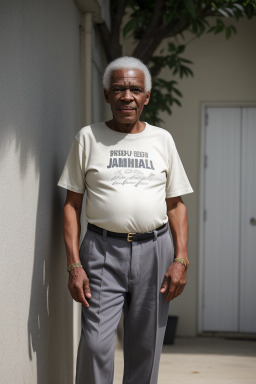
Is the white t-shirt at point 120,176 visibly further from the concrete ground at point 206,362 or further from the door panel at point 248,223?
the door panel at point 248,223

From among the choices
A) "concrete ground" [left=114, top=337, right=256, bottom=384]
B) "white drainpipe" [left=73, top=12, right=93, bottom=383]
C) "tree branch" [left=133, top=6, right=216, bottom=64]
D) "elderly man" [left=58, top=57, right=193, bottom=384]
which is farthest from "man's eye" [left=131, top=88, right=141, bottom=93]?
"tree branch" [left=133, top=6, right=216, bottom=64]

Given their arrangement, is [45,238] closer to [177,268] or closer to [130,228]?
[130,228]

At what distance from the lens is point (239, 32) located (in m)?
5.89

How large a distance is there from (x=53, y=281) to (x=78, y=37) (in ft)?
5.01

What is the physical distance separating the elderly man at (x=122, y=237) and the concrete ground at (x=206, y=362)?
1.47m

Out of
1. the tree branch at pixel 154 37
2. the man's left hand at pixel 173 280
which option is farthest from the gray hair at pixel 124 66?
the tree branch at pixel 154 37

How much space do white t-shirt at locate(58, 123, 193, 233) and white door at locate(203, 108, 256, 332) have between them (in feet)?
12.1

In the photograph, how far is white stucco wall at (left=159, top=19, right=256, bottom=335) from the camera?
595cm

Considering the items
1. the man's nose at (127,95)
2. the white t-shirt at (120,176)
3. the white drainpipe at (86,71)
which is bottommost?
the white t-shirt at (120,176)

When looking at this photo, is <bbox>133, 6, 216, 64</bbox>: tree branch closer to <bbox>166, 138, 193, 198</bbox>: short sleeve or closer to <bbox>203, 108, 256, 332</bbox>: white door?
<bbox>203, 108, 256, 332</bbox>: white door

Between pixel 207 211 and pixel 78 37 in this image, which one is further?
pixel 207 211

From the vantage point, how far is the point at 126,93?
2305 mm

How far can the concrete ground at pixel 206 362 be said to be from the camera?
3.80 meters

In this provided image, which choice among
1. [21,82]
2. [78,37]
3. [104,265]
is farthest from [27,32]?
[78,37]
